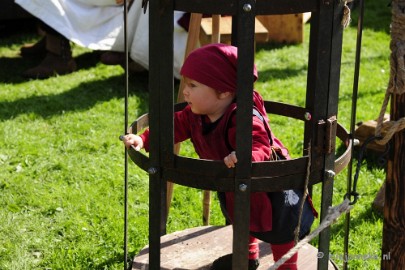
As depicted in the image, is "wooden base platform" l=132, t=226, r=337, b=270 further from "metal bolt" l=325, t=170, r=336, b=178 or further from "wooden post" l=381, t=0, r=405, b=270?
"metal bolt" l=325, t=170, r=336, b=178

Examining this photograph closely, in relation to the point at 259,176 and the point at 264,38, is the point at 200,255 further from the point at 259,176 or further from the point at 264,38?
the point at 264,38

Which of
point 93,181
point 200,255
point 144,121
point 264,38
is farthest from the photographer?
point 264,38

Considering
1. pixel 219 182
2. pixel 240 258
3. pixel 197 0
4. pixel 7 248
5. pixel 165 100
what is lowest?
pixel 7 248

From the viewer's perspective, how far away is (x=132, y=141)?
238 cm

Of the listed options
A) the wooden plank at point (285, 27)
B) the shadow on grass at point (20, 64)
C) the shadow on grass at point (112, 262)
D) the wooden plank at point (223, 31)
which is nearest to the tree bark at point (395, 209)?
the shadow on grass at point (112, 262)

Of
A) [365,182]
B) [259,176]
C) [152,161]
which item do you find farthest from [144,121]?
[365,182]

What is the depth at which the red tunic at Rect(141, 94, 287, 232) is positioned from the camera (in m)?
2.26

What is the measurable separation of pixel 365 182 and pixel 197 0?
2.45m

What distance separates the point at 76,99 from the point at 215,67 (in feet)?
11.3

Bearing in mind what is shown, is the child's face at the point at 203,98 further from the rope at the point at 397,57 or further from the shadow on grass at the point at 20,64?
the shadow on grass at the point at 20,64

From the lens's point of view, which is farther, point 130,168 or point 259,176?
point 130,168

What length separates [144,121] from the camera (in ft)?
8.59

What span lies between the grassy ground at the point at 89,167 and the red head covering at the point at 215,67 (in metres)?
1.13

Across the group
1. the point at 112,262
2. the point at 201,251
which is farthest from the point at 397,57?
the point at 112,262
